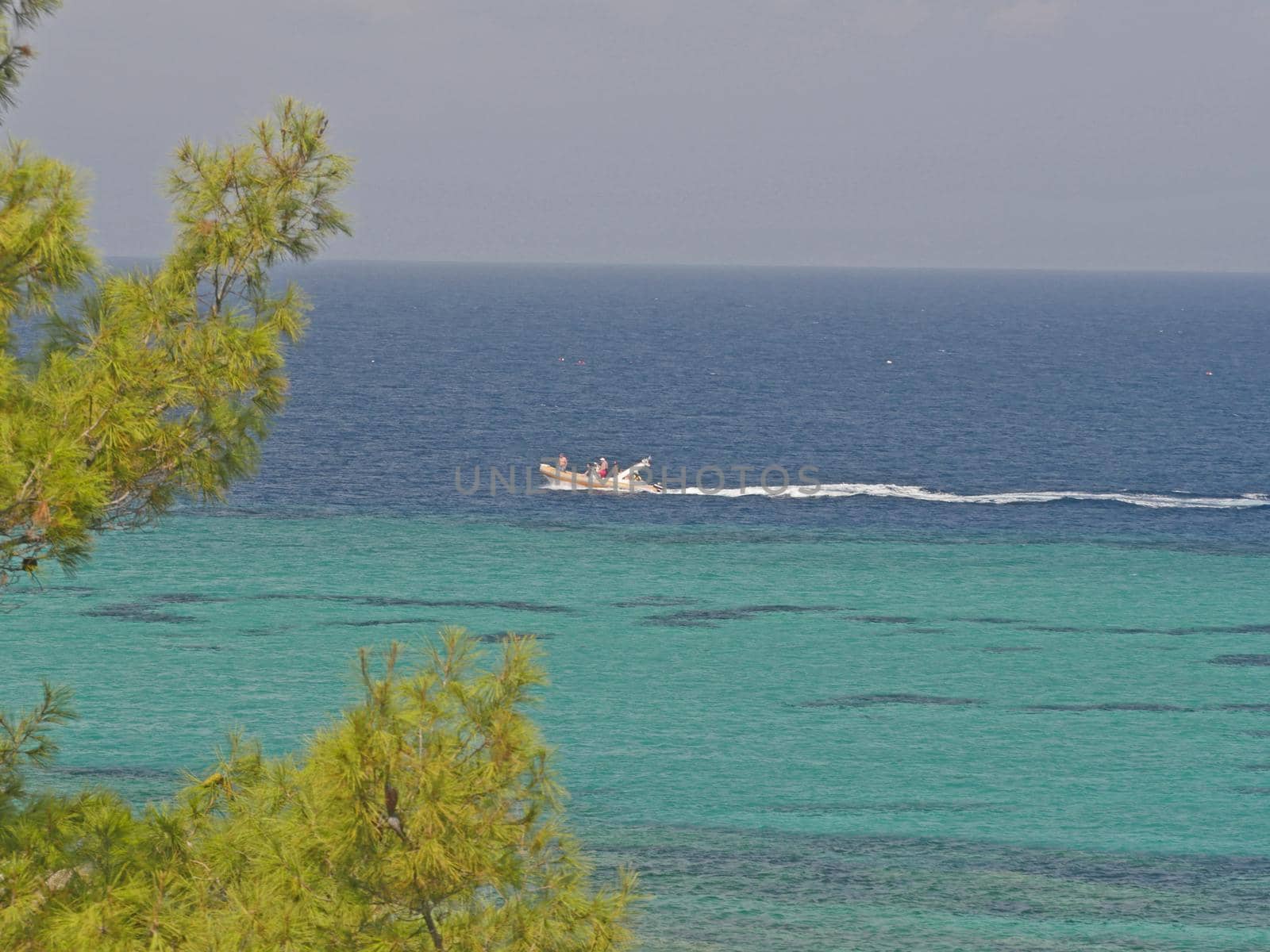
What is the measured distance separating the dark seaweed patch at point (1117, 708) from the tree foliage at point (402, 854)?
35572mm

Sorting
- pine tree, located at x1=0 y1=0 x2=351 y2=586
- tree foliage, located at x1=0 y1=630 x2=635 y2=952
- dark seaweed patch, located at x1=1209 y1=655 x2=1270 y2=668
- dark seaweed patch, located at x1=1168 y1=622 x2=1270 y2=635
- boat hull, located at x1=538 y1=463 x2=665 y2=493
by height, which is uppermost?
pine tree, located at x1=0 y1=0 x2=351 y2=586

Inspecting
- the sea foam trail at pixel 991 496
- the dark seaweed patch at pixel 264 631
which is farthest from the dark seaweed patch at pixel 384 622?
the sea foam trail at pixel 991 496

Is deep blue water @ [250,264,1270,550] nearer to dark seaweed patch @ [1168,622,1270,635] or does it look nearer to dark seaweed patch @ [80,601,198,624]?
dark seaweed patch @ [1168,622,1270,635]

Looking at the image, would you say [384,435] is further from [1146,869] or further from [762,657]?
[1146,869]

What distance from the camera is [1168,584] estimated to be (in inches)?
2438

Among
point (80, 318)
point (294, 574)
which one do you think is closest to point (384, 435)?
point (294, 574)

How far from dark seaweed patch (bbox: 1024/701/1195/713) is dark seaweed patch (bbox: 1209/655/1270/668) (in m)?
5.68

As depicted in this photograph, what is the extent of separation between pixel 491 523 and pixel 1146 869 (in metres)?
43.0

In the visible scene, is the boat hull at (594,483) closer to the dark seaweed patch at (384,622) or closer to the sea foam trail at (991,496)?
the sea foam trail at (991,496)

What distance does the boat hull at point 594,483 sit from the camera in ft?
268

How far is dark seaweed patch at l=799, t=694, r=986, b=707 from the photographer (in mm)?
45750

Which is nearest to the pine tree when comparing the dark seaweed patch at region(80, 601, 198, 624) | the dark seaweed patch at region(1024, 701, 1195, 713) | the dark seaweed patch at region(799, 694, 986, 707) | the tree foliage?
the tree foliage

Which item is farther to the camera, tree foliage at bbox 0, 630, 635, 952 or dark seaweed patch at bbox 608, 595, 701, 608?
dark seaweed patch at bbox 608, 595, 701, 608

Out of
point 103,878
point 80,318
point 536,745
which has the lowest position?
point 103,878
